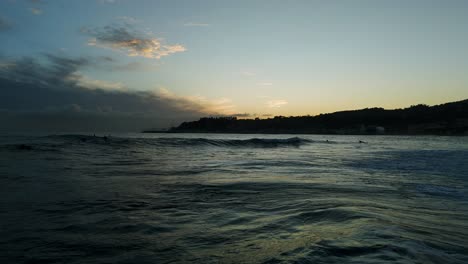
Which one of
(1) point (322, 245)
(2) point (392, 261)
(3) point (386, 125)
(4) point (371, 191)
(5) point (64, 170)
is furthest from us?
(3) point (386, 125)

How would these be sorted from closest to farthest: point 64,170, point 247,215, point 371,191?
point 247,215
point 371,191
point 64,170

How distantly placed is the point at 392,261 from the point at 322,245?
76cm

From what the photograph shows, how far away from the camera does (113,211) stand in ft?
18.2

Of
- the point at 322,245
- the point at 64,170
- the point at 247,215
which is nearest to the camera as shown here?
the point at 322,245

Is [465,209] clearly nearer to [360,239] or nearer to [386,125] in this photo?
[360,239]

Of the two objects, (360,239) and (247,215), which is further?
(247,215)

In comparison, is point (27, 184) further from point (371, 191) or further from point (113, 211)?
point (371, 191)

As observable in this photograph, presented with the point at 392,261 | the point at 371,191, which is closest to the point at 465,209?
the point at 371,191

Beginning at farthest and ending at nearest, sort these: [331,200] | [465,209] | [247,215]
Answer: [331,200], [465,209], [247,215]

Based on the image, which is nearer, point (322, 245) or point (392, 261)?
point (392, 261)

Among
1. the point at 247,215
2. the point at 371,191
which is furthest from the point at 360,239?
the point at 371,191

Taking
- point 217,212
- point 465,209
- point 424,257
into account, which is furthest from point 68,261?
point 465,209

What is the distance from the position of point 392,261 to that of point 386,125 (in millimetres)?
118711

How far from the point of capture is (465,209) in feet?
20.0
